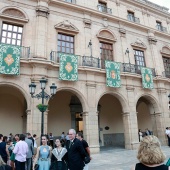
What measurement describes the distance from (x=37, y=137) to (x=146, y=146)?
9282 millimetres

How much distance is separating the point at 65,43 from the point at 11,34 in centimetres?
382

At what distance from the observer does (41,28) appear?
12.3 metres

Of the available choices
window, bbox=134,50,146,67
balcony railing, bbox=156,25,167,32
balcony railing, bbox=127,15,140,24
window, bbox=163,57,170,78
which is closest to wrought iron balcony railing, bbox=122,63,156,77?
window, bbox=134,50,146,67

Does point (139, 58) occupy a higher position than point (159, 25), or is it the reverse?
point (159, 25)

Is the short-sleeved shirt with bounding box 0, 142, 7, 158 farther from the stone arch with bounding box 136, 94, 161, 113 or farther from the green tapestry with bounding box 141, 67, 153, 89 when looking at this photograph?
the stone arch with bounding box 136, 94, 161, 113

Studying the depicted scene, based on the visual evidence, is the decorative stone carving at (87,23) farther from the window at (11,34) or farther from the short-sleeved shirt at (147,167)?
the short-sleeved shirt at (147,167)

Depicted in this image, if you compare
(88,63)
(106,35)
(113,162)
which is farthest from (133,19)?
(113,162)

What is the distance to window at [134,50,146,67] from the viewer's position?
16.1 m

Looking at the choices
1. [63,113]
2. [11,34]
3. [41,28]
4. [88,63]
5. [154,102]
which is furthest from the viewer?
[154,102]

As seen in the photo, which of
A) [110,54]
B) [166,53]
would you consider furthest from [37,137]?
[166,53]

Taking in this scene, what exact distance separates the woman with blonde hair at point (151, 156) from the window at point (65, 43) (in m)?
11.9

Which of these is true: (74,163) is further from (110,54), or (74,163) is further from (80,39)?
(110,54)

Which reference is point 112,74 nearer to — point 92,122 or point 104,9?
point 92,122

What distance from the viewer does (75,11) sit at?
14.2 metres
